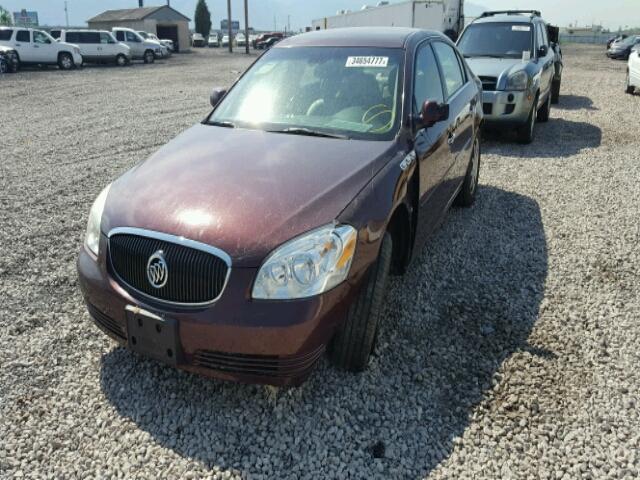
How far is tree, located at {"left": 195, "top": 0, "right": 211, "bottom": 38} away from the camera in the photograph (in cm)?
6431

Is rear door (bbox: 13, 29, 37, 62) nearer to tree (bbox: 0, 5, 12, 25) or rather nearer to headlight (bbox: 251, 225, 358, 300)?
headlight (bbox: 251, 225, 358, 300)

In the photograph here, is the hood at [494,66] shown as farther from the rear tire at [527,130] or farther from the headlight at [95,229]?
the headlight at [95,229]

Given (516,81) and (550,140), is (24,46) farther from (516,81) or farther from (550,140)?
(550,140)

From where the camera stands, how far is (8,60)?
21.5 meters

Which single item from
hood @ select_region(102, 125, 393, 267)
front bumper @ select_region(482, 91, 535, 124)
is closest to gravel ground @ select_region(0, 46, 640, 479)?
hood @ select_region(102, 125, 393, 267)

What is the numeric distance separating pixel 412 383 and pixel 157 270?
1.46m

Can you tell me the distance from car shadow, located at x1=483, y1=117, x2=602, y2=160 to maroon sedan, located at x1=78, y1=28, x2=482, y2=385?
15.3ft

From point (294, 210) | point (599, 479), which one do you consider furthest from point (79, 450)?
point (599, 479)

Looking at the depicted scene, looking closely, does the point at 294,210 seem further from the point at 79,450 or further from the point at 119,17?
the point at 119,17

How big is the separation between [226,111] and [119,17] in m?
52.2

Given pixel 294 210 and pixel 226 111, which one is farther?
pixel 226 111

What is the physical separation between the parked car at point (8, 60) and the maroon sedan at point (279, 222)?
72.6ft

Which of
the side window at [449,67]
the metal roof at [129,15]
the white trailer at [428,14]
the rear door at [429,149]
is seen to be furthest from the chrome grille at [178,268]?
the metal roof at [129,15]

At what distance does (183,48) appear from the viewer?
4941 cm
